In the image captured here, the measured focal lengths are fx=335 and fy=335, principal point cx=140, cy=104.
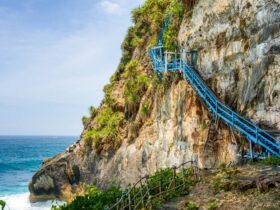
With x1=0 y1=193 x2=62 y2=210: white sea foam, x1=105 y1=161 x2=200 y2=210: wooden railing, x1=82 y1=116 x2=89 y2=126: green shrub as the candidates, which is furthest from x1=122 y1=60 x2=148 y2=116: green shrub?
x1=105 y1=161 x2=200 y2=210: wooden railing

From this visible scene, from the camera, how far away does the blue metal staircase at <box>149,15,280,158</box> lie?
16778mm

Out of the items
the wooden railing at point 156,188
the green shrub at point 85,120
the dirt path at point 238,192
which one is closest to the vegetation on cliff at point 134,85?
the green shrub at point 85,120

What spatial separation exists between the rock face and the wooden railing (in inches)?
199

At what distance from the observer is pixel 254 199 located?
10.9 metres

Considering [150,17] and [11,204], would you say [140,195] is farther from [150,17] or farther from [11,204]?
[11,204]

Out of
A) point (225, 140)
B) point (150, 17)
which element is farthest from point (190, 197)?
point (150, 17)

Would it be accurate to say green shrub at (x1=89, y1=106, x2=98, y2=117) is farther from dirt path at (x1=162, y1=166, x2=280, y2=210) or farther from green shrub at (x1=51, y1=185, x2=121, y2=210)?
green shrub at (x1=51, y1=185, x2=121, y2=210)

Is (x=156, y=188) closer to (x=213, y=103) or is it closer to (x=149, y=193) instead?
(x=149, y=193)

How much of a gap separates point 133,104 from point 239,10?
1281 centimetres

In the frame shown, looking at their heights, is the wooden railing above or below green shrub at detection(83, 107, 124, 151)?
below

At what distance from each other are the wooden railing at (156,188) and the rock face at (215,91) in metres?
5.06

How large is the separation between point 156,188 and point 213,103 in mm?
8370

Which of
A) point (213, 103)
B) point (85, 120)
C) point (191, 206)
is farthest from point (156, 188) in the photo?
point (85, 120)

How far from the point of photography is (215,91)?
20.8 m
